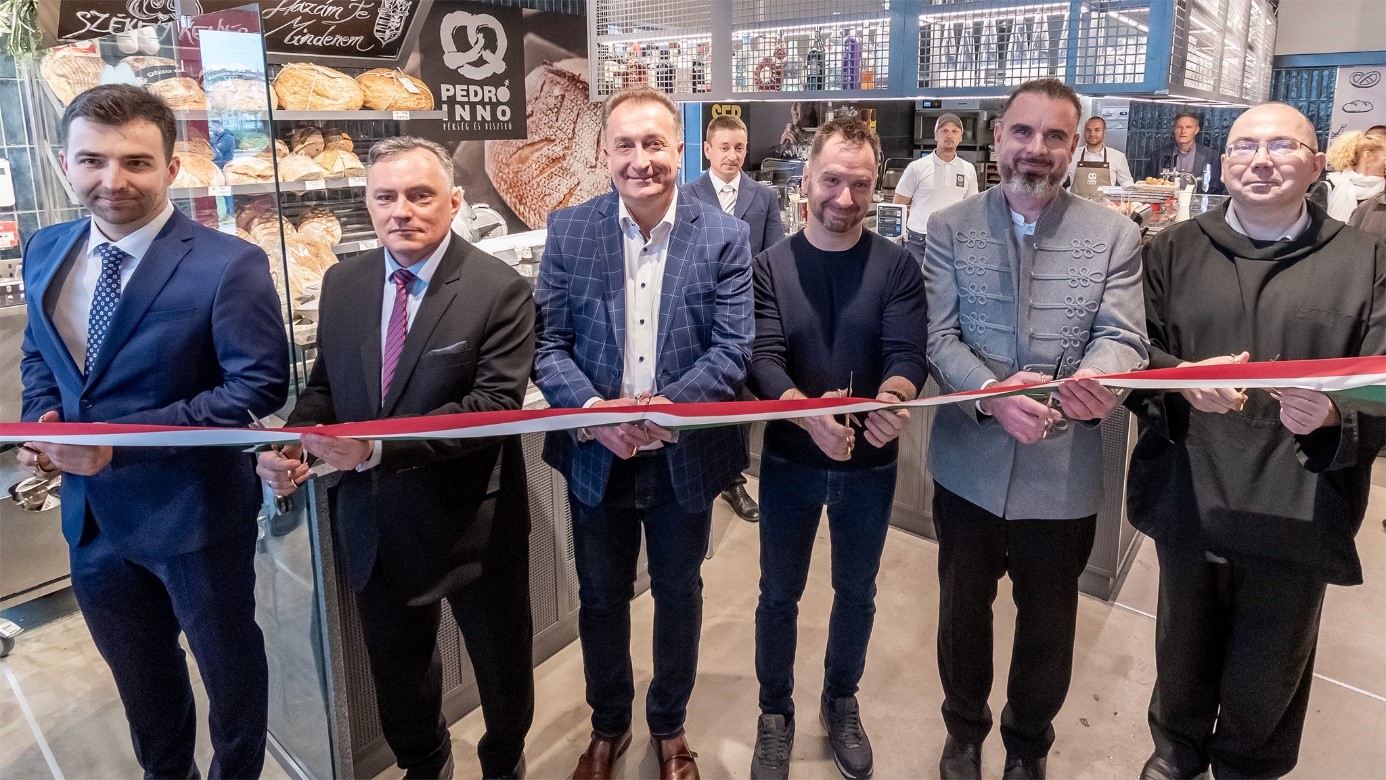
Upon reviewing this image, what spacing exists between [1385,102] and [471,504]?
11.5 m

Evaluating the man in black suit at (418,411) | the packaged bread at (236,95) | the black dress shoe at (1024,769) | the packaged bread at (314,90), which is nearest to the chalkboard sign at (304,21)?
the packaged bread at (314,90)

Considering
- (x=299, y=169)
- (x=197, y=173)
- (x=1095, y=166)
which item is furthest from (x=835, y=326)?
(x=1095, y=166)

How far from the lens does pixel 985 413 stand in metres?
2.18

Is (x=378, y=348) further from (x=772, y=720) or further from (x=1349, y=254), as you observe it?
(x=1349, y=254)

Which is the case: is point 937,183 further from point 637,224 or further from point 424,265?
point 424,265

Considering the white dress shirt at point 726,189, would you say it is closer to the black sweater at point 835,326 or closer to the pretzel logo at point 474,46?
the black sweater at point 835,326

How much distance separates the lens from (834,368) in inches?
91.4

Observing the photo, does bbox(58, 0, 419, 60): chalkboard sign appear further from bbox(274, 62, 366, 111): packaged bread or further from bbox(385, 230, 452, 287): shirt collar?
bbox(385, 230, 452, 287): shirt collar

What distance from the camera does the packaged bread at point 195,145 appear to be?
6.50ft

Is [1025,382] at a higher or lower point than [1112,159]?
lower

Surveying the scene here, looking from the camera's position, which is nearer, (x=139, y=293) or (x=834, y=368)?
(x=139, y=293)

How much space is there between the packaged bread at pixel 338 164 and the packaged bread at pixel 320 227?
23 cm

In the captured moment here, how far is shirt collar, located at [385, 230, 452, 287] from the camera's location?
1994 mm

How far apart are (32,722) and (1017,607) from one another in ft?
10.6
